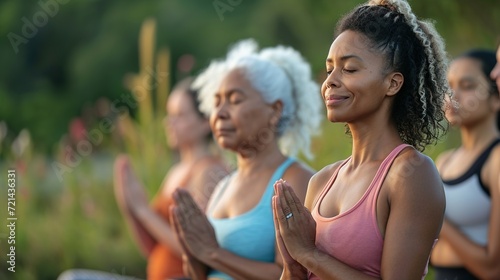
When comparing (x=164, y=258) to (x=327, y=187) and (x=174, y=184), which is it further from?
(x=327, y=187)

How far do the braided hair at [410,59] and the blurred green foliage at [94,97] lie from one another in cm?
425

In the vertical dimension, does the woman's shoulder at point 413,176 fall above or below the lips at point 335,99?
Result: below

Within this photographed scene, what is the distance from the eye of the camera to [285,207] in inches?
108

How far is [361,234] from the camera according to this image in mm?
2641

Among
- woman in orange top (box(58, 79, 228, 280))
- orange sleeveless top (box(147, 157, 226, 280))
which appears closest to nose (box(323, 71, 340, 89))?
woman in orange top (box(58, 79, 228, 280))

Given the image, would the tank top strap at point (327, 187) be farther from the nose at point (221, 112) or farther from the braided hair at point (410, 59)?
the nose at point (221, 112)

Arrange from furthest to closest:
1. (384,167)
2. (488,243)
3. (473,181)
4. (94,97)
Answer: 1. (94,97)
2. (473,181)
3. (488,243)
4. (384,167)

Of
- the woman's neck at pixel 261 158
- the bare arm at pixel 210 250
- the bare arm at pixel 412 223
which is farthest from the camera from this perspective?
the woman's neck at pixel 261 158

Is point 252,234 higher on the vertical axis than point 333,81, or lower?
lower

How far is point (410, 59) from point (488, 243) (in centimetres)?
179

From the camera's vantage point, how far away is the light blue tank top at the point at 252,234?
384 centimetres

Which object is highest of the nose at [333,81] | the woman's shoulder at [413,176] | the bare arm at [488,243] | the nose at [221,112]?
the nose at [221,112]

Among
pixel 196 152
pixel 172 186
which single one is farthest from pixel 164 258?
pixel 196 152

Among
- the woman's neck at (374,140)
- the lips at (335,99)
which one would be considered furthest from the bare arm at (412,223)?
the lips at (335,99)
